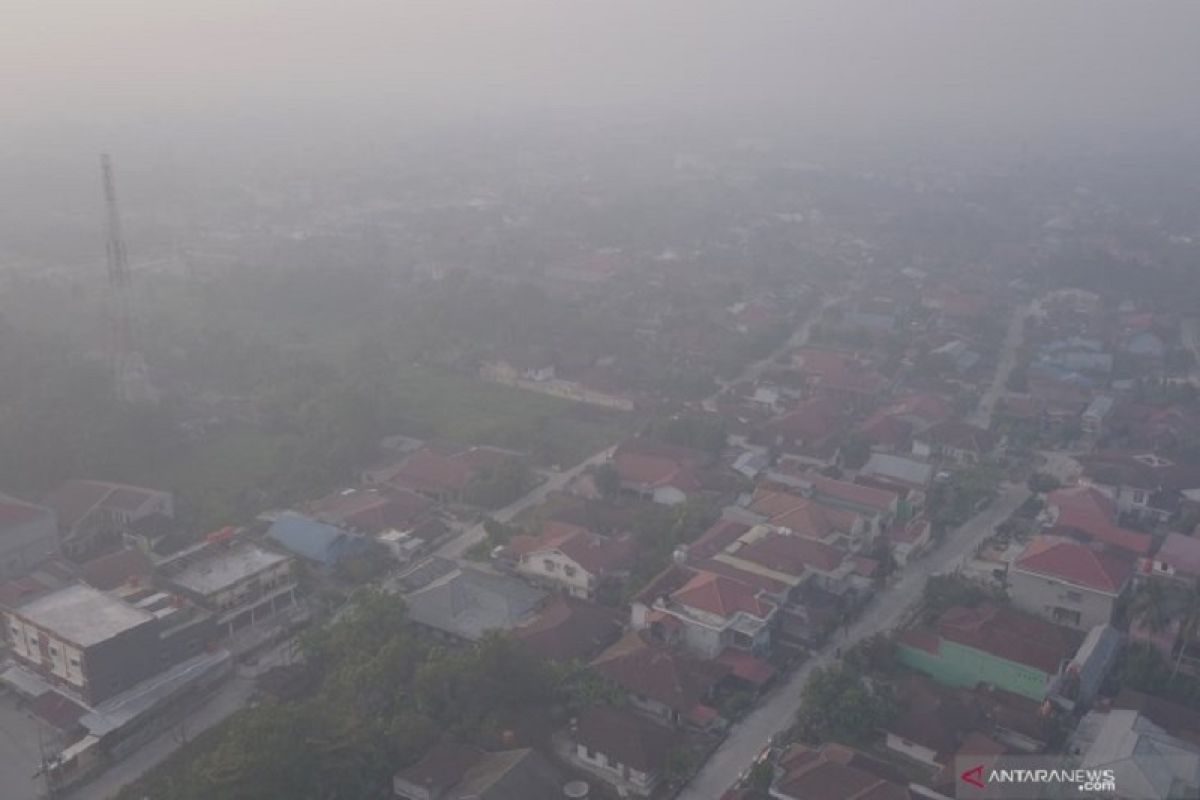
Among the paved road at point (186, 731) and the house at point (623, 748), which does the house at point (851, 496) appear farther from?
the paved road at point (186, 731)

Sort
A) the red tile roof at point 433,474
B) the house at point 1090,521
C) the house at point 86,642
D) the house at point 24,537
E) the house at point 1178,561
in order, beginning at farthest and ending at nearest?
the red tile roof at point 433,474
the house at point 1090,521
the house at point 1178,561
the house at point 24,537
the house at point 86,642

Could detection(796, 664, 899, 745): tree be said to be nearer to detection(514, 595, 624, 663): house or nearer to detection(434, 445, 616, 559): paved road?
detection(514, 595, 624, 663): house

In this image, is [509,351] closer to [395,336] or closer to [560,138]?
[395,336]

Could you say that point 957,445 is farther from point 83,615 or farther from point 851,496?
point 83,615

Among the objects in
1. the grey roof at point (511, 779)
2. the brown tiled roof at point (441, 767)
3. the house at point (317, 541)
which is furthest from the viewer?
the house at point (317, 541)

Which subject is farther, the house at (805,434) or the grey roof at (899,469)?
the house at (805,434)

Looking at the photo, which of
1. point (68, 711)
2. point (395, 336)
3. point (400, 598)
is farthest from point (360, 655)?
point (395, 336)

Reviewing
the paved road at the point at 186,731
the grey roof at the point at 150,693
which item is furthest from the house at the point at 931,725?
the grey roof at the point at 150,693
